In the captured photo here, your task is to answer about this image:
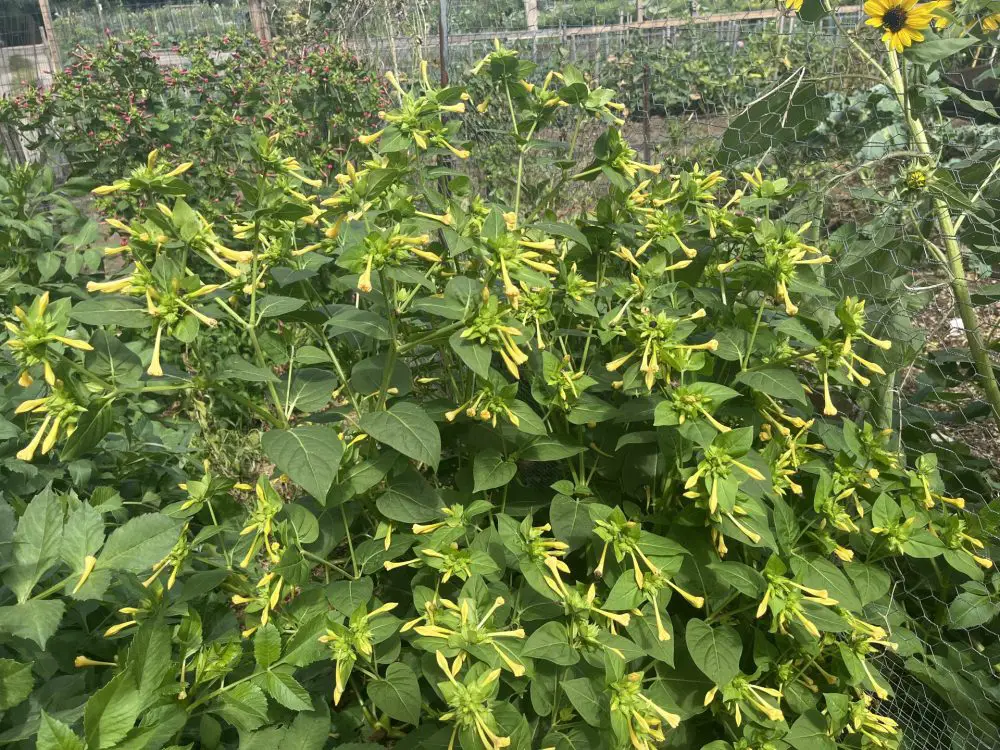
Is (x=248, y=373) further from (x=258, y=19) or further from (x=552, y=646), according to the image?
(x=258, y=19)

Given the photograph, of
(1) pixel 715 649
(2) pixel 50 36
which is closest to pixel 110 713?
(1) pixel 715 649

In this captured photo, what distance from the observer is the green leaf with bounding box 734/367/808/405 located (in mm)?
1254

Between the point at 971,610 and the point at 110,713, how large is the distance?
1595mm

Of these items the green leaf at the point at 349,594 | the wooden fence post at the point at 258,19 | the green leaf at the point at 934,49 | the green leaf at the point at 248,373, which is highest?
the wooden fence post at the point at 258,19

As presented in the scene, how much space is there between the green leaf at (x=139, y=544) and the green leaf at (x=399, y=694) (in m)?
0.44

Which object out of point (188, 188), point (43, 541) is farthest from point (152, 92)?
point (43, 541)

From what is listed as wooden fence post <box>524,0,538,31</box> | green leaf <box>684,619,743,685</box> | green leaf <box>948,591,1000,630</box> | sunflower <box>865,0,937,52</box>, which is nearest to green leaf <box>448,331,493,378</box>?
green leaf <box>684,619,743,685</box>

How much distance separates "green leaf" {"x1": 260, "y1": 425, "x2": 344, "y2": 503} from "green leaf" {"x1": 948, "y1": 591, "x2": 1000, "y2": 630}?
134 cm

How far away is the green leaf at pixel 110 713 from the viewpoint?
0.70 m

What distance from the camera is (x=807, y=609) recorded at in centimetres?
130

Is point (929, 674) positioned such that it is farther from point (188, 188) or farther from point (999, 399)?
point (188, 188)

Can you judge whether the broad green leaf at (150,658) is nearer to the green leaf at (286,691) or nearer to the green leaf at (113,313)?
the green leaf at (286,691)

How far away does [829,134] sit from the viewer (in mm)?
3811

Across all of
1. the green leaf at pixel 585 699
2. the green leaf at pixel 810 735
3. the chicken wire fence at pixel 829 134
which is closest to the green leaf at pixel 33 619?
the green leaf at pixel 585 699
